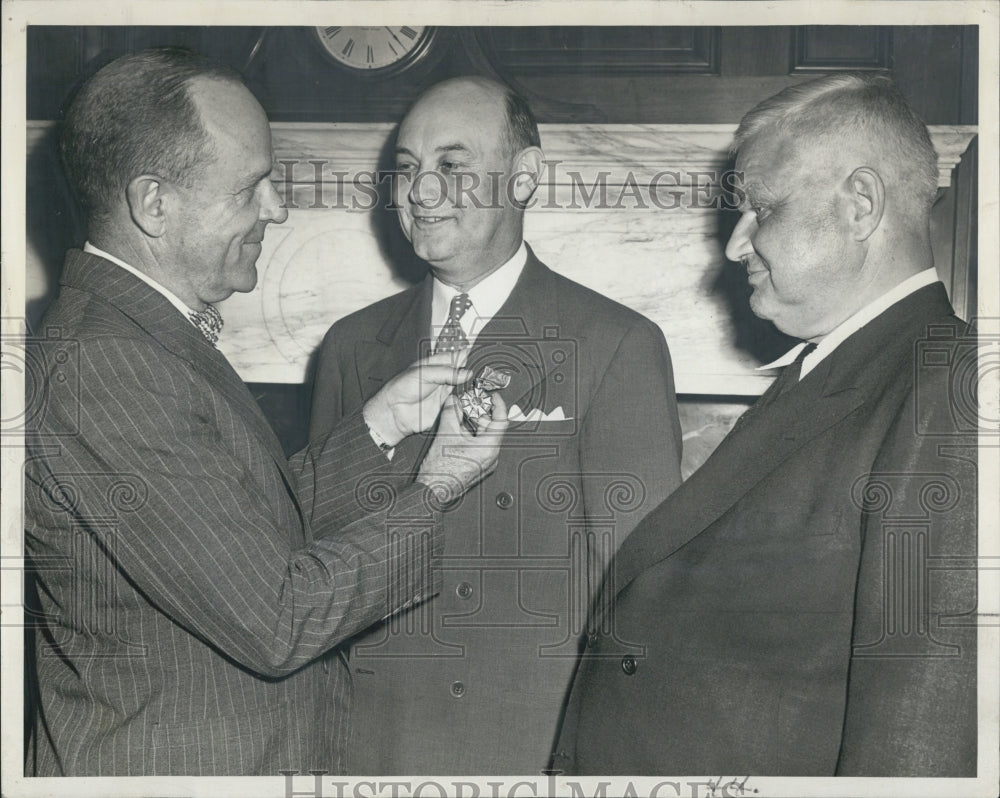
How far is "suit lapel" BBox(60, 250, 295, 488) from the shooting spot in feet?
8.55

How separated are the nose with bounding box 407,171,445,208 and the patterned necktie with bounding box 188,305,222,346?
1.91ft

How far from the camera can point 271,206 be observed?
9.66 ft

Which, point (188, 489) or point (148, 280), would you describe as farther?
point (148, 280)

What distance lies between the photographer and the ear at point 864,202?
9.21 ft

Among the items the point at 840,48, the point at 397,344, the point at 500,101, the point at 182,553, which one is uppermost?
the point at 840,48

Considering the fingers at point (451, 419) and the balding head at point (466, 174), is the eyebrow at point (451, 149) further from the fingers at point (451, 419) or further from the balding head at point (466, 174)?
the fingers at point (451, 419)

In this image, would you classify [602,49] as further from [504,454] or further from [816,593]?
[816,593]

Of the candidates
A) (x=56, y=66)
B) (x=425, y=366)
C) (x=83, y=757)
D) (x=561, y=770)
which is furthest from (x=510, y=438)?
(x=56, y=66)

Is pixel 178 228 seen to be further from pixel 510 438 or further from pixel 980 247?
pixel 980 247

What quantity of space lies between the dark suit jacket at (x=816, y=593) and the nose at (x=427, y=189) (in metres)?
0.97

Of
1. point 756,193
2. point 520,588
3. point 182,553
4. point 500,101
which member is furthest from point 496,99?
point 182,553

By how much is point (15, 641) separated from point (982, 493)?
2529mm

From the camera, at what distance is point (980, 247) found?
2957 mm

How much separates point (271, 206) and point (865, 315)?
152 cm
